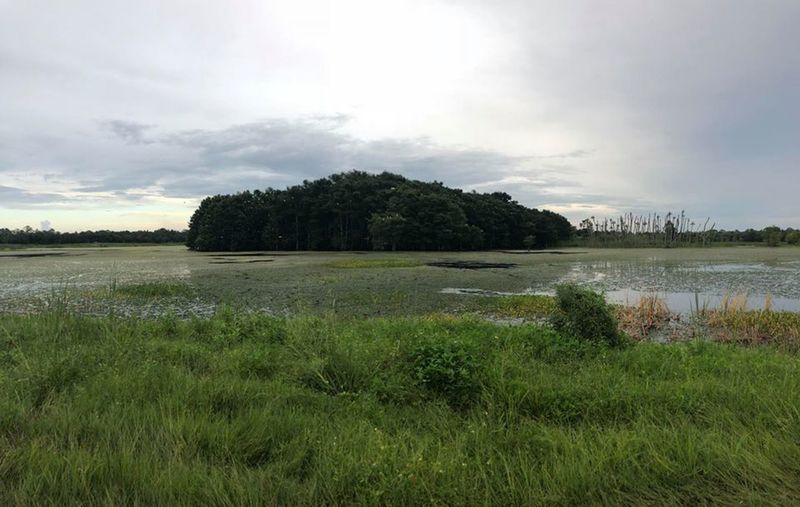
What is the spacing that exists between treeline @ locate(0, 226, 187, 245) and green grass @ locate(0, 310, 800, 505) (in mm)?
112502

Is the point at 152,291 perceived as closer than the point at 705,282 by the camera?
Yes

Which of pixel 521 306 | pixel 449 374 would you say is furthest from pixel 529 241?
pixel 449 374

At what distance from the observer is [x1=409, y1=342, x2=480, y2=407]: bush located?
477cm

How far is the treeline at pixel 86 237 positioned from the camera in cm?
9369

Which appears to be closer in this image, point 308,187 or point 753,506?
point 753,506

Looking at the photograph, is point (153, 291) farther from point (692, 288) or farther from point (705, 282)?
point (705, 282)

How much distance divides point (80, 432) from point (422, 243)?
6779 centimetres

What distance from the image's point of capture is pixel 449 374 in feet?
15.9

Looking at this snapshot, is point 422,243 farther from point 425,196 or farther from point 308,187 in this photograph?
point 308,187

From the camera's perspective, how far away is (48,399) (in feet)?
13.9

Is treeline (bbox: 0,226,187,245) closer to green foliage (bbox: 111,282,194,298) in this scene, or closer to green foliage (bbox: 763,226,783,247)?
green foliage (bbox: 111,282,194,298)

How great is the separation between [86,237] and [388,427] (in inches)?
4909

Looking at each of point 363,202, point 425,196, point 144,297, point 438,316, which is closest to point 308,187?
point 363,202

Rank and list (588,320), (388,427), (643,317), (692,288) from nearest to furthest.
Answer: (388,427)
(588,320)
(643,317)
(692,288)
